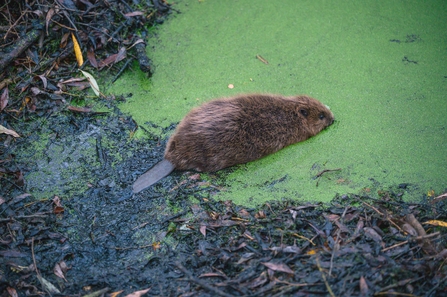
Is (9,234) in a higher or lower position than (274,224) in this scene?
lower

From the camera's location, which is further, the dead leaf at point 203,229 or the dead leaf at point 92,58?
the dead leaf at point 92,58

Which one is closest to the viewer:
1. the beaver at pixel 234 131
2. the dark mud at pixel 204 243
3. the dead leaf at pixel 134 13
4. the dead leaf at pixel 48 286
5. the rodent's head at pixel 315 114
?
the dark mud at pixel 204 243

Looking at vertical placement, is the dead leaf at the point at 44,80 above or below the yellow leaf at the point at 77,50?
below

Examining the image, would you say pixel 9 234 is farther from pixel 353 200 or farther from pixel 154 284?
pixel 353 200

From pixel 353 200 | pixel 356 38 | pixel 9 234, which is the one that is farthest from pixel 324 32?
pixel 9 234

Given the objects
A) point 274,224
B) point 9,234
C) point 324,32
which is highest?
point 324,32

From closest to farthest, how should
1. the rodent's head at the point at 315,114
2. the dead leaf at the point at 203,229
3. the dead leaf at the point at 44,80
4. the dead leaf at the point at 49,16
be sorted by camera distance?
the dead leaf at the point at 203,229, the rodent's head at the point at 315,114, the dead leaf at the point at 44,80, the dead leaf at the point at 49,16

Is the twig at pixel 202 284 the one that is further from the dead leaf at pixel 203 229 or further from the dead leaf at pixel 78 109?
the dead leaf at pixel 78 109

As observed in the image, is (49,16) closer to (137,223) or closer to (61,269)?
(137,223)

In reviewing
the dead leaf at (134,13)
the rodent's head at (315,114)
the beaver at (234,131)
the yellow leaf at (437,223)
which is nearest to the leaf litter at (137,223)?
the yellow leaf at (437,223)
